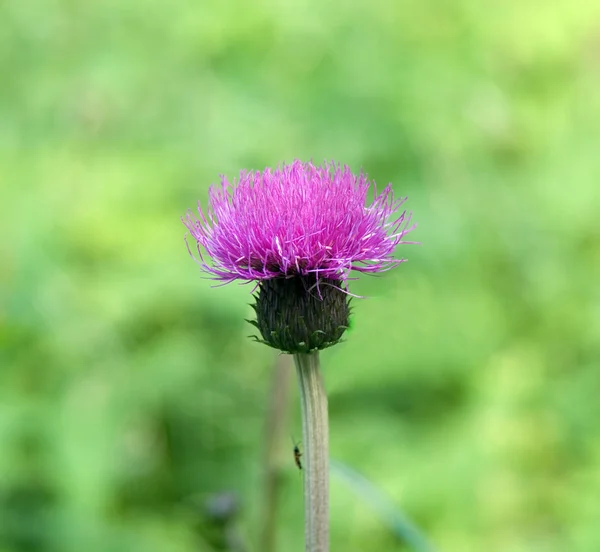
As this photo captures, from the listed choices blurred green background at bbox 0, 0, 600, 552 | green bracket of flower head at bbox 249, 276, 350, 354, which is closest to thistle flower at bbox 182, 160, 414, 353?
green bracket of flower head at bbox 249, 276, 350, 354

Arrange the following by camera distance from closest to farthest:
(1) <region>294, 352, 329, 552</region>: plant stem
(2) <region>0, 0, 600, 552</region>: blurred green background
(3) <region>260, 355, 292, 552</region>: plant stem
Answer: (1) <region>294, 352, 329, 552</region>: plant stem, (3) <region>260, 355, 292, 552</region>: plant stem, (2) <region>0, 0, 600, 552</region>: blurred green background

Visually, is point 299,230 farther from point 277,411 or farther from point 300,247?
point 277,411

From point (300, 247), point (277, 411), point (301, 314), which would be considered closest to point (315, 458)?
point (301, 314)

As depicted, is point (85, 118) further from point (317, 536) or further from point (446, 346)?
point (317, 536)

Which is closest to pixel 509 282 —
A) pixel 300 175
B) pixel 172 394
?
pixel 172 394

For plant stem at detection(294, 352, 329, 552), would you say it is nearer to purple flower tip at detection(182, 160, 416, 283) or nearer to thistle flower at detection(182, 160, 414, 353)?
thistle flower at detection(182, 160, 414, 353)

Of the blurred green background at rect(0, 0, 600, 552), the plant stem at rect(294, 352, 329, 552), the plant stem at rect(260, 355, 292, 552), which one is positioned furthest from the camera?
the blurred green background at rect(0, 0, 600, 552)

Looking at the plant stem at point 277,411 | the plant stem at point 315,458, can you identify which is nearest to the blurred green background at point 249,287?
the plant stem at point 277,411
